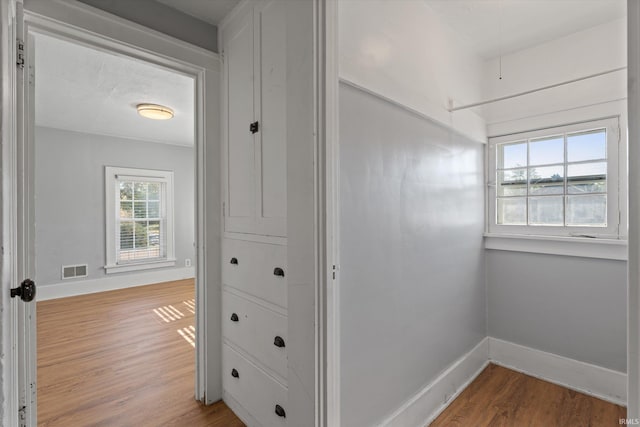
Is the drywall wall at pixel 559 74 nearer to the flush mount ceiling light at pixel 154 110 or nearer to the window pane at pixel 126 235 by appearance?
the flush mount ceiling light at pixel 154 110

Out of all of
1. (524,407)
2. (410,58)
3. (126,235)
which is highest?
(410,58)

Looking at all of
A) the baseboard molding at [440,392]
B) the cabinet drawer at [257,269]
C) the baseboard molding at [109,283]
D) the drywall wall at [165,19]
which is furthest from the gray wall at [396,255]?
the baseboard molding at [109,283]

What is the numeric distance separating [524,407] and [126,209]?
5.86m

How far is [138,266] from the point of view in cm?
523

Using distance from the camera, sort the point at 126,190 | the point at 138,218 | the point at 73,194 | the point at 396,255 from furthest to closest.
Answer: the point at 138,218
the point at 126,190
the point at 73,194
the point at 396,255

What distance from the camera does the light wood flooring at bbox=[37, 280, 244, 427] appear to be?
6.11 ft

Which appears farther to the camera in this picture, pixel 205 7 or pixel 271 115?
pixel 205 7

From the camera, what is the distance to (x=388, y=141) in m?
1.56

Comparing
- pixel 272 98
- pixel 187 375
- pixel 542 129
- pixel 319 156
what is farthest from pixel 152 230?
pixel 542 129

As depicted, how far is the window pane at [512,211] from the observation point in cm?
247

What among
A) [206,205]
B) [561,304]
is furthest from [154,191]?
[561,304]

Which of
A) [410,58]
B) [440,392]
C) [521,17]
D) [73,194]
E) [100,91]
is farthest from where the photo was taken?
[73,194]

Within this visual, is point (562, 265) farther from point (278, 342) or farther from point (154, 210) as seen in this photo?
point (154, 210)

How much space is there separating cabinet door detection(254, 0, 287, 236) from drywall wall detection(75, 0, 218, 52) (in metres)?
0.48
